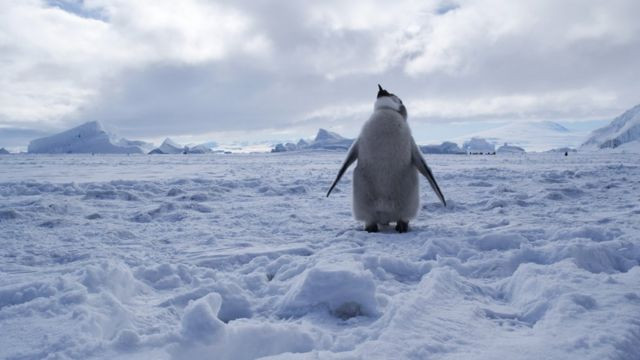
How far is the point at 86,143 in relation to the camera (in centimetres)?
8581

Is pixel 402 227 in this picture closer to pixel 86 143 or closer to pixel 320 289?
pixel 320 289

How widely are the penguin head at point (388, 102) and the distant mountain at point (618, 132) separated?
385ft

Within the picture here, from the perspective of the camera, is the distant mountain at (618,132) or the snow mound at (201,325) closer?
the snow mound at (201,325)

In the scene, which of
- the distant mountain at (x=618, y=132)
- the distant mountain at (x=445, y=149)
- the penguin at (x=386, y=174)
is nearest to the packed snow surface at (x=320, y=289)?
the penguin at (x=386, y=174)

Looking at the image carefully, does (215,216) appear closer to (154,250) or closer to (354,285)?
(154,250)

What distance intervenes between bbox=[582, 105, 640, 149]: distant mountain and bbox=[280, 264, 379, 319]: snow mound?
119828 mm

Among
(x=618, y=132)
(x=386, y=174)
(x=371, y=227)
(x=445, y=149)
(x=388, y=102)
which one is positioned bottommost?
(x=371, y=227)

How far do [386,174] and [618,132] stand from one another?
455 ft

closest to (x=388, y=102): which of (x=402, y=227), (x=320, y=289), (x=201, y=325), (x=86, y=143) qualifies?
(x=402, y=227)

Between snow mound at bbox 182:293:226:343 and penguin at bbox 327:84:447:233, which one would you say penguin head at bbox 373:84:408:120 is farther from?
snow mound at bbox 182:293:226:343

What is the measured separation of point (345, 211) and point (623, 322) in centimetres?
406

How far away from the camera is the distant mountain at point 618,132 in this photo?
106 metres

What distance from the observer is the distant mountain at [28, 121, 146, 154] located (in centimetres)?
8388

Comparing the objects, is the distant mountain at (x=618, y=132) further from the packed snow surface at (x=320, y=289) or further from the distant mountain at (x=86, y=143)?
the packed snow surface at (x=320, y=289)
